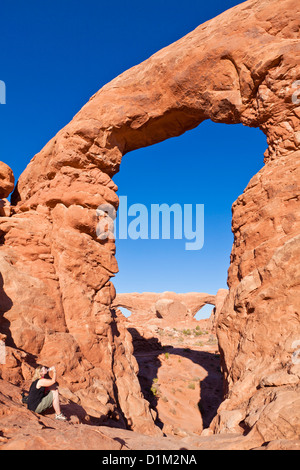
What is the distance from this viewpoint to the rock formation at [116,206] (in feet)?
25.5

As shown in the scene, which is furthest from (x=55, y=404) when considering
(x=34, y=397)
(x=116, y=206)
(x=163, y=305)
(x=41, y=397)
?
Result: (x=163, y=305)

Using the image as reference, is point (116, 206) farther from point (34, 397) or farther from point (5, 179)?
point (34, 397)

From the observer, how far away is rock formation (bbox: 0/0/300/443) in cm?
777

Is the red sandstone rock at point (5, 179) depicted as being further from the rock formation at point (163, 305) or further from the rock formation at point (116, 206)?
the rock formation at point (163, 305)

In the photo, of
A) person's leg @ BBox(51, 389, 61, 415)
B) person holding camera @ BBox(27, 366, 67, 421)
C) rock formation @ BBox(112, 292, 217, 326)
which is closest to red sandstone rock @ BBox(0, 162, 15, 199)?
person holding camera @ BBox(27, 366, 67, 421)

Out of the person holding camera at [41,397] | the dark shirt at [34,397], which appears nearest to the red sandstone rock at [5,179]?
the person holding camera at [41,397]

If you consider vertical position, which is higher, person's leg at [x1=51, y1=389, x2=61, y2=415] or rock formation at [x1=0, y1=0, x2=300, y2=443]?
rock formation at [x1=0, y1=0, x2=300, y2=443]

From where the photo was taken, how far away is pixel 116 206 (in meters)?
12.5

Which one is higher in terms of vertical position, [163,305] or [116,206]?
[116,206]

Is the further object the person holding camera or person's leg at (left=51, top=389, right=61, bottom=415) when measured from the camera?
person's leg at (left=51, top=389, right=61, bottom=415)

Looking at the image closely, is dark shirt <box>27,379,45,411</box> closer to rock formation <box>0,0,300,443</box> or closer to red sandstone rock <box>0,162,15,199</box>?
rock formation <box>0,0,300,443</box>

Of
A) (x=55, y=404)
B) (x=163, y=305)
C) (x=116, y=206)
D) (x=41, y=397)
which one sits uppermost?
(x=116, y=206)

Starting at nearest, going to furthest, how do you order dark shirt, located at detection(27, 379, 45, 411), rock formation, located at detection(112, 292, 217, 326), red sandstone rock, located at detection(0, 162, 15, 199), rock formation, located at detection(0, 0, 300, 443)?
1. dark shirt, located at detection(27, 379, 45, 411)
2. rock formation, located at detection(0, 0, 300, 443)
3. red sandstone rock, located at detection(0, 162, 15, 199)
4. rock formation, located at detection(112, 292, 217, 326)

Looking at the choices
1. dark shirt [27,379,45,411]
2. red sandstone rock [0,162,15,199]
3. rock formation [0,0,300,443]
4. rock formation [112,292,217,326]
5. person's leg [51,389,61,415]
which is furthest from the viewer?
rock formation [112,292,217,326]
